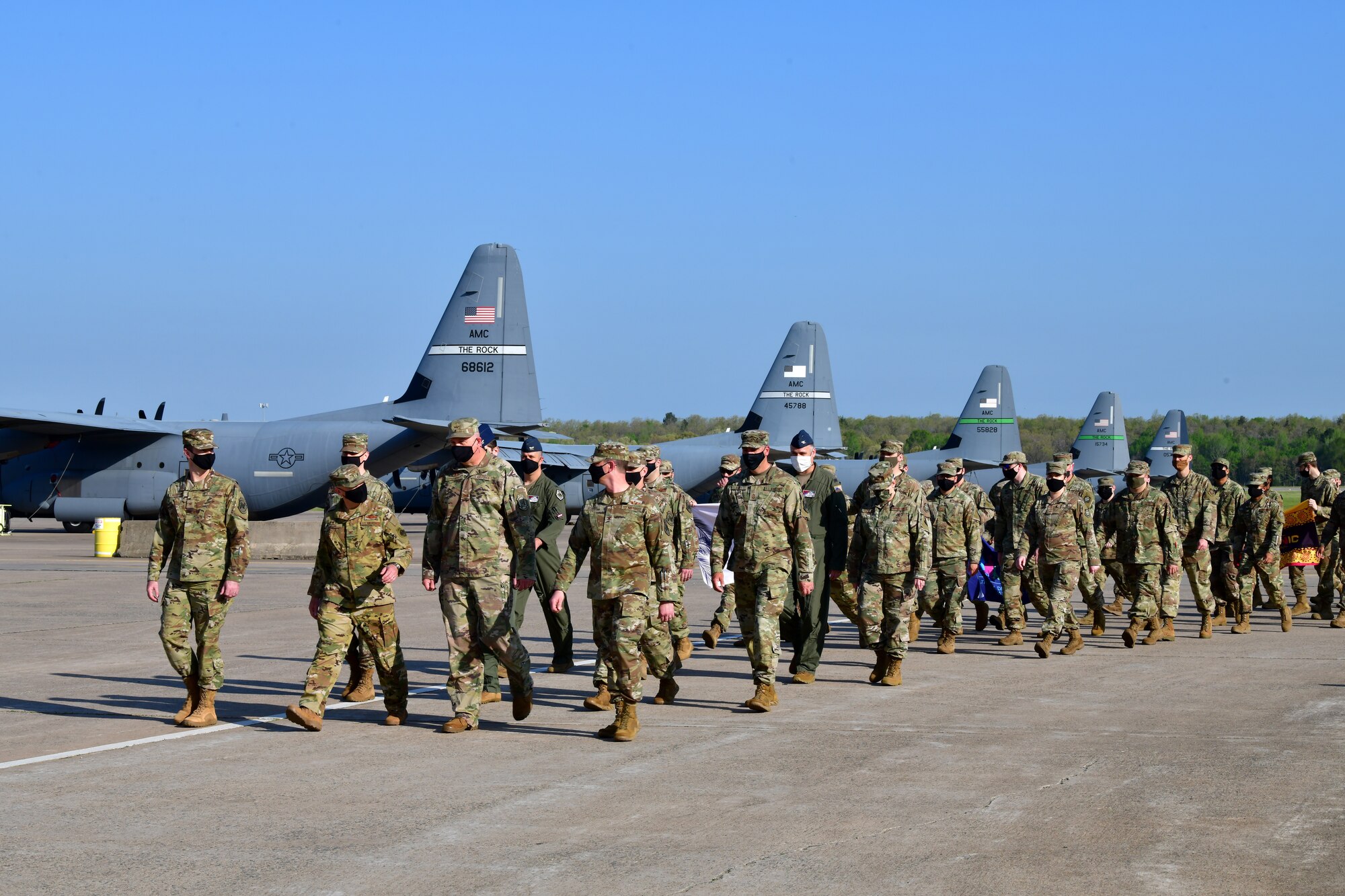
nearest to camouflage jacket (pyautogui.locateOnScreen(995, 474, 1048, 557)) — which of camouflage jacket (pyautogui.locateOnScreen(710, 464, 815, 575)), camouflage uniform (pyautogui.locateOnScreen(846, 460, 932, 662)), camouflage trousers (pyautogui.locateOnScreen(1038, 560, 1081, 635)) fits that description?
camouflage trousers (pyautogui.locateOnScreen(1038, 560, 1081, 635))

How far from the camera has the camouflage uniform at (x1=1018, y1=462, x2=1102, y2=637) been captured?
14180 millimetres

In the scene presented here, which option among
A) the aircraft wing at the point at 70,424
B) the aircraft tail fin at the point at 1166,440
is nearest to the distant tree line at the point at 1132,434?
the aircraft tail fin at the point at 1166,440

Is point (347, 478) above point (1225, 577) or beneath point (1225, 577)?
above

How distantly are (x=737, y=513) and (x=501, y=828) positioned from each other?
4.72 m

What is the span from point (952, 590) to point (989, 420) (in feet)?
129

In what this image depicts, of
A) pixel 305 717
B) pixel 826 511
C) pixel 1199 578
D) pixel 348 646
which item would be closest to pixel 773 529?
pixel 826 511

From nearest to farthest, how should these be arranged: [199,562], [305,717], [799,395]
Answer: [305,717], [199,562], [799,395]

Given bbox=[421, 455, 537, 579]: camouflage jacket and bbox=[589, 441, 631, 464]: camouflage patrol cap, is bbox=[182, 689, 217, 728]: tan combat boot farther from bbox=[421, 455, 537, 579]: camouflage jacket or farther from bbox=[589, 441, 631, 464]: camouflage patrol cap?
bbox=[589, 441, 631, 464]: camouflage patrol cap

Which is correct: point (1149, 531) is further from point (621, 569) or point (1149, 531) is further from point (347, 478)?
point (347, 478)

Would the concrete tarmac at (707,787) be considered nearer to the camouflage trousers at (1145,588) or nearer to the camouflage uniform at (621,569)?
the camouflage uniform at (621,569)

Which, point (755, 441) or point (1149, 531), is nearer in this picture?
point (755, 441)

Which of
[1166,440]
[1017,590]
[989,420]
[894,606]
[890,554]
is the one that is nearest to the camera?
[894,606]

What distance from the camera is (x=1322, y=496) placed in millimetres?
19844

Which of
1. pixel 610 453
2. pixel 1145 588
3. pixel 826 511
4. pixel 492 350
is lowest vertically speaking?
pixel 1145 588
